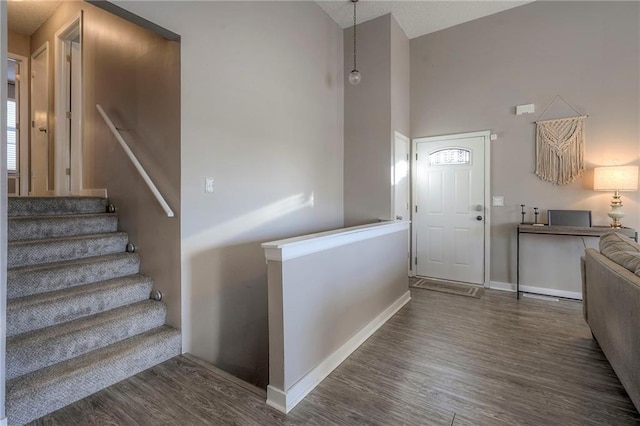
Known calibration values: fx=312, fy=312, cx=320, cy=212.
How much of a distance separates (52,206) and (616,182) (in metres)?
5.53

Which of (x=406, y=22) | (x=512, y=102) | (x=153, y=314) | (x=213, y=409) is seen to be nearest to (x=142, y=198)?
(x=153, y=314)

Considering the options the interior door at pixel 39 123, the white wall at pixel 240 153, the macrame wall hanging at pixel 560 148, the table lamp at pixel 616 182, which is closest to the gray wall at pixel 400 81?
the white wall at pixel 240 153

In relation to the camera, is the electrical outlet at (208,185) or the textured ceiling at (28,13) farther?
the textured ceiling at (28,13)

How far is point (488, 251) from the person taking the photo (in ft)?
13.8

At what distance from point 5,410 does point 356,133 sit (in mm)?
3962

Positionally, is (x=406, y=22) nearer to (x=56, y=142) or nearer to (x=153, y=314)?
(x=153, y=314)

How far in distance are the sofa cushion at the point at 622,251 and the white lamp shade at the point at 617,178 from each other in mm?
1263

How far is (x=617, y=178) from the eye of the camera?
10.7ft

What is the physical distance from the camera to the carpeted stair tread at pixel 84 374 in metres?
1.58

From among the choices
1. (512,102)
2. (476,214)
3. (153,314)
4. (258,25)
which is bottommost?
(153,314)

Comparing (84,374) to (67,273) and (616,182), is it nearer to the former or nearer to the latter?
(67,273)

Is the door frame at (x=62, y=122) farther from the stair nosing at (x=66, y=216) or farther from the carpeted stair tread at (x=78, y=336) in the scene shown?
the carpeted stair tread at (x=78, y=336)

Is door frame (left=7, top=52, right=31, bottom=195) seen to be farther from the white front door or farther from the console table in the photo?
the console table

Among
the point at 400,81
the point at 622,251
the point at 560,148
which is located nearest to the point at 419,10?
the point at 400,81
